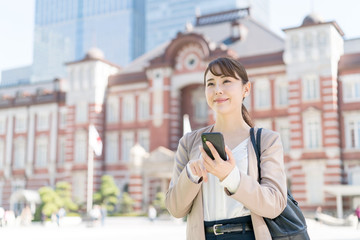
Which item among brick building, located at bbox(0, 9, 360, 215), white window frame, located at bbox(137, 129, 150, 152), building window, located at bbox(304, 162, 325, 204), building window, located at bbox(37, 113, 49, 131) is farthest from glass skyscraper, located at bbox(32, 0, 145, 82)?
building window, located at bbox(304, 162, 325, 204)

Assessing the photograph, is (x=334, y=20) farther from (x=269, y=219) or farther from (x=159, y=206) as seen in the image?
(x=269, y=219)

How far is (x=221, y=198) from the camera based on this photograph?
2.56m

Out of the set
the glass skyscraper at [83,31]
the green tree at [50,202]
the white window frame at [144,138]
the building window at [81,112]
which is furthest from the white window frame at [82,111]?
the glass skyscraper at [83,31]

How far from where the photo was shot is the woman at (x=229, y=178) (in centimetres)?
233

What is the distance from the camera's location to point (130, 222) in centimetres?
2756

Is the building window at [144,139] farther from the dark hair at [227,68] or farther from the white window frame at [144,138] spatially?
the dark hair at [227,68]

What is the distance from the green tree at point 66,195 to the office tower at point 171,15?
2260 inches

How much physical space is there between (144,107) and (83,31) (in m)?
74.5

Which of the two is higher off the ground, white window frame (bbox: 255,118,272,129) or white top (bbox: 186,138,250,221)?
white window frame (bbox: 255,118,272,129)

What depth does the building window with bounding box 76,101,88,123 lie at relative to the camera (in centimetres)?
3394

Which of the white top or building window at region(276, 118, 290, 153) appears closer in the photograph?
the white top

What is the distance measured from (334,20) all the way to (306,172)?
8.53 m

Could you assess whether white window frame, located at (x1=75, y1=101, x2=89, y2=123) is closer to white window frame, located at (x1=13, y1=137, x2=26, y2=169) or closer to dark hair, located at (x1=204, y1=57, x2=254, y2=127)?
white window frame, located at (x1=13, y1=137, x2=26, y2=169)

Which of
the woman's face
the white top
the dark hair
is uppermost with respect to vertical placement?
the dark hair
